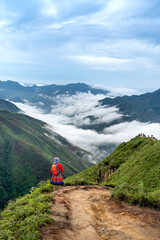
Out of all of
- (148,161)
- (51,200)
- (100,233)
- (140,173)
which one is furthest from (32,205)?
(148,161)

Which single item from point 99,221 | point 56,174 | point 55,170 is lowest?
point 99,221

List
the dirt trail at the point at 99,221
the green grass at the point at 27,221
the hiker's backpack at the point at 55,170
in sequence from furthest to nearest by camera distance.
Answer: the hiker's backpack at the point at 55,170 < the dirt trail at the point at 99,221 < the green grass at the point at 27,221

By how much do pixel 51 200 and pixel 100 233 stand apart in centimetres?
525

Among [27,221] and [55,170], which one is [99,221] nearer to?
[27,221]

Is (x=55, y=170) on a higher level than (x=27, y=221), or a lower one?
higher

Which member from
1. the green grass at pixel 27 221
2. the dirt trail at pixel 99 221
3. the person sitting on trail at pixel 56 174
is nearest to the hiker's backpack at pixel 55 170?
the person sitting on trail at pixel 56 174

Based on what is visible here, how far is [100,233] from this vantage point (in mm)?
10258

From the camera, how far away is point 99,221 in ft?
39.0

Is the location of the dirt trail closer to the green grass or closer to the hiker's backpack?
the green grass

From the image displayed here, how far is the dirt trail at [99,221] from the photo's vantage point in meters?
9.69

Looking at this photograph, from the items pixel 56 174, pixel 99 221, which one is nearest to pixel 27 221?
pixel 99 221

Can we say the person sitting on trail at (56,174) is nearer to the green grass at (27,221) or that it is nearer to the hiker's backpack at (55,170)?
the hiker's backpack at (55,170)

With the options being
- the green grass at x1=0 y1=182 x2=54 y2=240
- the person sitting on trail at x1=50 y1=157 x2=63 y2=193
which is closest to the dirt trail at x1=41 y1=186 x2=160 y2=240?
the green grass at x1=0 y1=182 x2=54 y2=240

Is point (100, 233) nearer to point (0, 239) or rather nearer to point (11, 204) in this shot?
point (0, 239)
